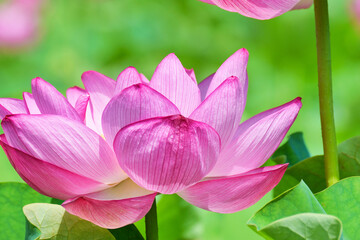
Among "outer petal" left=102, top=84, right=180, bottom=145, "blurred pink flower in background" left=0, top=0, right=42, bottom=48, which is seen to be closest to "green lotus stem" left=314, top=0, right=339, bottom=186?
"outer petal" left=102, top=84, right=180, bottom=145

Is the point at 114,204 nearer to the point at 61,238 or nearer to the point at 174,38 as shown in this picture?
the point at 61,238

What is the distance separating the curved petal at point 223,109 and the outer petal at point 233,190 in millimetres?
40

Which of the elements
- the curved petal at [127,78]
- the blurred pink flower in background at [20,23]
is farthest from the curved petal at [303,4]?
the blurred pink flower in background at [20,23]

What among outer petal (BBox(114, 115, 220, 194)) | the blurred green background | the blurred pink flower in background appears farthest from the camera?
the blurred pink flower in background

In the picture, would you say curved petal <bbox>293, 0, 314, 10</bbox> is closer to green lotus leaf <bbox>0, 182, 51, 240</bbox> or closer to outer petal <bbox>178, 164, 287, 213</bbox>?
outer petal <bbox>178, 164, 287, 213</bbox>

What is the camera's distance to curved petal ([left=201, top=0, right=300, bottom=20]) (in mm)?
492

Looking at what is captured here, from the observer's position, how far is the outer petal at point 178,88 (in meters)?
0.50

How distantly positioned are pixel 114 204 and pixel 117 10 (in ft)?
10.3

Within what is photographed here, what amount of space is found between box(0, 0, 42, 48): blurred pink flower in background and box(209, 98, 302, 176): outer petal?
2.49 m

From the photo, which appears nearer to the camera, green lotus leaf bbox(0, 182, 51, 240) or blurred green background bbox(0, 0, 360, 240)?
green lotus leaf bbox(0, 182, 51, 240)

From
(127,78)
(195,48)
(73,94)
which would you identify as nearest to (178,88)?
(127,78)

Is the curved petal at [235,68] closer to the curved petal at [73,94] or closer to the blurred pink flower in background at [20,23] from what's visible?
the curved petal at [73,94]

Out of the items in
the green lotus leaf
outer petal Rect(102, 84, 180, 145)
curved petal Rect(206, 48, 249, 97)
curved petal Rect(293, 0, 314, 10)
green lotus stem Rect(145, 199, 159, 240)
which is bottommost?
the green lotus leaf

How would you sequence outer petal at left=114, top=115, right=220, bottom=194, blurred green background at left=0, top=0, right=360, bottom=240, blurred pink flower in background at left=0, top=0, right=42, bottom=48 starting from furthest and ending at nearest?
blurred pink flower in background at left=0, top=0, right=42, bottom=48 → blurred green background at left=0, top=0, right=360, bottom=240 → outer petal at left=114, top=115, right=220, bottom=194
